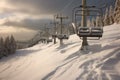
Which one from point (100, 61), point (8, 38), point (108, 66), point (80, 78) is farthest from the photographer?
point (8, 38)

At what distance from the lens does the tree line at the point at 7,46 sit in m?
75.1

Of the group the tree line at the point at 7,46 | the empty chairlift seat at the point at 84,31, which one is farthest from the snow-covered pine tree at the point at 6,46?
the empty chairlift seat at the point at 84,31

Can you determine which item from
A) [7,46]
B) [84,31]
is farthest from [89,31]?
[7,46]

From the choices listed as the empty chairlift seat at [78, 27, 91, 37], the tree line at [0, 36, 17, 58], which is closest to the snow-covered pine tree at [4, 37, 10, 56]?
the tree line at [0, 36, 17, 58]

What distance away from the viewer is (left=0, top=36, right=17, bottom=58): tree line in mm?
75119

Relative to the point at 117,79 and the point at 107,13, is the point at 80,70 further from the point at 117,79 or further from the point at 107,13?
the point at 107,13

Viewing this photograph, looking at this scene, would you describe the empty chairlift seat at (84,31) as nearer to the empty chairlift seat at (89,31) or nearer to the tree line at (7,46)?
the empty chairlift seat at (89,31)

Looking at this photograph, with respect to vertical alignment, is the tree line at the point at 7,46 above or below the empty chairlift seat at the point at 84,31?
below

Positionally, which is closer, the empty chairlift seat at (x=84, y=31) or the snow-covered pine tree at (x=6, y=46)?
the empty chairlift seat at (x=84, y=31)

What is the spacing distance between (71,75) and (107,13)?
76.3 meters

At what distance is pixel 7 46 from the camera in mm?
81188

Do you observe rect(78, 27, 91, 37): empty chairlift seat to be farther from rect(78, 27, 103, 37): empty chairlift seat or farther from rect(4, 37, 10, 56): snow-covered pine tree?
rect(4, 37, 10, 56): snow-covered pine tree

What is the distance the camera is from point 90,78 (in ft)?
53.9

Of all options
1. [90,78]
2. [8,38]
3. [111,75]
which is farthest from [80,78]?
[8,38]
